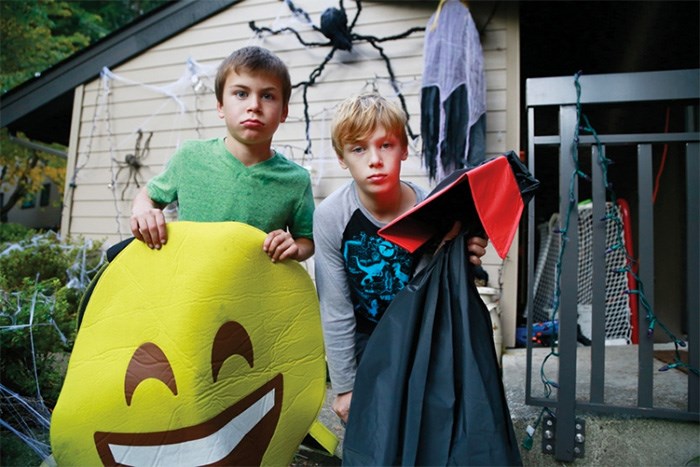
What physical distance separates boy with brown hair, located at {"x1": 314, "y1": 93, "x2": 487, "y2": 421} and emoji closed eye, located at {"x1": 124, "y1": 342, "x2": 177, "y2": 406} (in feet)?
1.44

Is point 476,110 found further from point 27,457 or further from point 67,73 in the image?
point 67,73

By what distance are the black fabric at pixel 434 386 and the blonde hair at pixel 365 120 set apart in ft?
1.29

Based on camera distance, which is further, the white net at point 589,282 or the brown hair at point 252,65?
the white net at point 589,282

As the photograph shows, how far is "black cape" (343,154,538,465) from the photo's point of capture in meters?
0.99

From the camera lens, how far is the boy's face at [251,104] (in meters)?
1.28

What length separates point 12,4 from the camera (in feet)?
22.2

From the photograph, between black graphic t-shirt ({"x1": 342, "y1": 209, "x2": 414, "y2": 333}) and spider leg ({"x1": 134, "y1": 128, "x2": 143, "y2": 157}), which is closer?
black graphic t-shirt ({"x1": 342, "y1": 209, "x2": 414, "y2": 333})

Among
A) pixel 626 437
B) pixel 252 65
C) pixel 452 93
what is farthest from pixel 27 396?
pixel 452 93

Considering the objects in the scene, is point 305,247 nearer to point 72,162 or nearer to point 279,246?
point 279,246

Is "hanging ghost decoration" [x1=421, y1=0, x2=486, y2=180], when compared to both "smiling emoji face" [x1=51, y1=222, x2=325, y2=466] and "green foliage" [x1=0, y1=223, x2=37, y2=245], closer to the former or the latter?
"smiling emoji face" [x1=51, y1=222, x2=325, y2=466]

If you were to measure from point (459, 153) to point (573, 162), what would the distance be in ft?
4.75

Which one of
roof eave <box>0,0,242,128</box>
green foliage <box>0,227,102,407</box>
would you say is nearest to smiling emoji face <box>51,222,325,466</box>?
green foliage <box>0,227,102,407</box>

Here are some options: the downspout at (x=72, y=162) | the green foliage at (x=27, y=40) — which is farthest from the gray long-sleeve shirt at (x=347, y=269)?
the green foliage at (x=27, y=40)

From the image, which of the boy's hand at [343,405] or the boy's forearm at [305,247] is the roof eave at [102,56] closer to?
the boy's forearm at [305,247]
